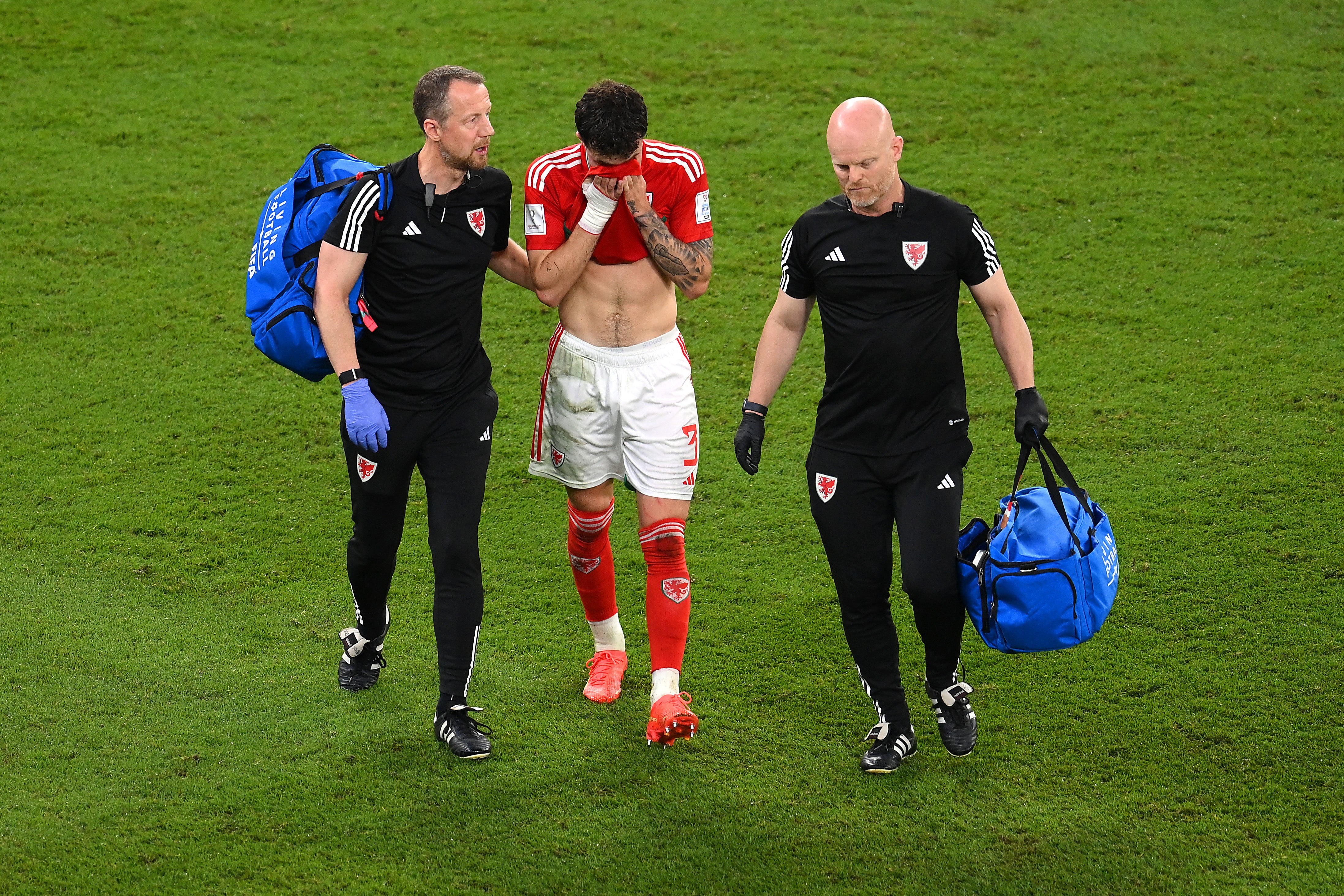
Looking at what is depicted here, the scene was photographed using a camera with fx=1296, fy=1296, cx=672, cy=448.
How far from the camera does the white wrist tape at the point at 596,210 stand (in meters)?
4.04

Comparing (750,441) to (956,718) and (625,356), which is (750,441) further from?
(956,718)

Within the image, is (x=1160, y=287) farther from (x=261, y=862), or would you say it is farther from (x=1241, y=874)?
(x=261, y=862)

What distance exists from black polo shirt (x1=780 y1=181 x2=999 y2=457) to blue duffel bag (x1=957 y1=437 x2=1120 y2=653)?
344 mm

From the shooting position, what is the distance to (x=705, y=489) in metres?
5.94

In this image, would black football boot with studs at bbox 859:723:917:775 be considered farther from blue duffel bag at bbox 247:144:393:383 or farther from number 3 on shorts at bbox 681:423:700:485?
blue duffel bag at bbox 247:144:393:383

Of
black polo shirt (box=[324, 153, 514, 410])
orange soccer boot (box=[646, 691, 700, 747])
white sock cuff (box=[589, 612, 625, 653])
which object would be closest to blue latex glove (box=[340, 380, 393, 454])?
black polo shirt (box=[324, 153, 514, 410])

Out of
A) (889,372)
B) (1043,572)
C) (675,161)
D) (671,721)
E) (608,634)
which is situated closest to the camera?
(1043,572)

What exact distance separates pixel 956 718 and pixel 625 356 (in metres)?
1.59

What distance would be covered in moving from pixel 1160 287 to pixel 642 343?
409 cm

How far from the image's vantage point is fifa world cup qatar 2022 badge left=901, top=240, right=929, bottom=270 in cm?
380

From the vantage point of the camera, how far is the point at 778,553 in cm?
546

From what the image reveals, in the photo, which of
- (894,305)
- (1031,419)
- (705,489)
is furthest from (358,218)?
(705,489)

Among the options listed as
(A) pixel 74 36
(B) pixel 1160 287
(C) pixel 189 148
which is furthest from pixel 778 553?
(A) pixel 74 36

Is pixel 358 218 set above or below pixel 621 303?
above
